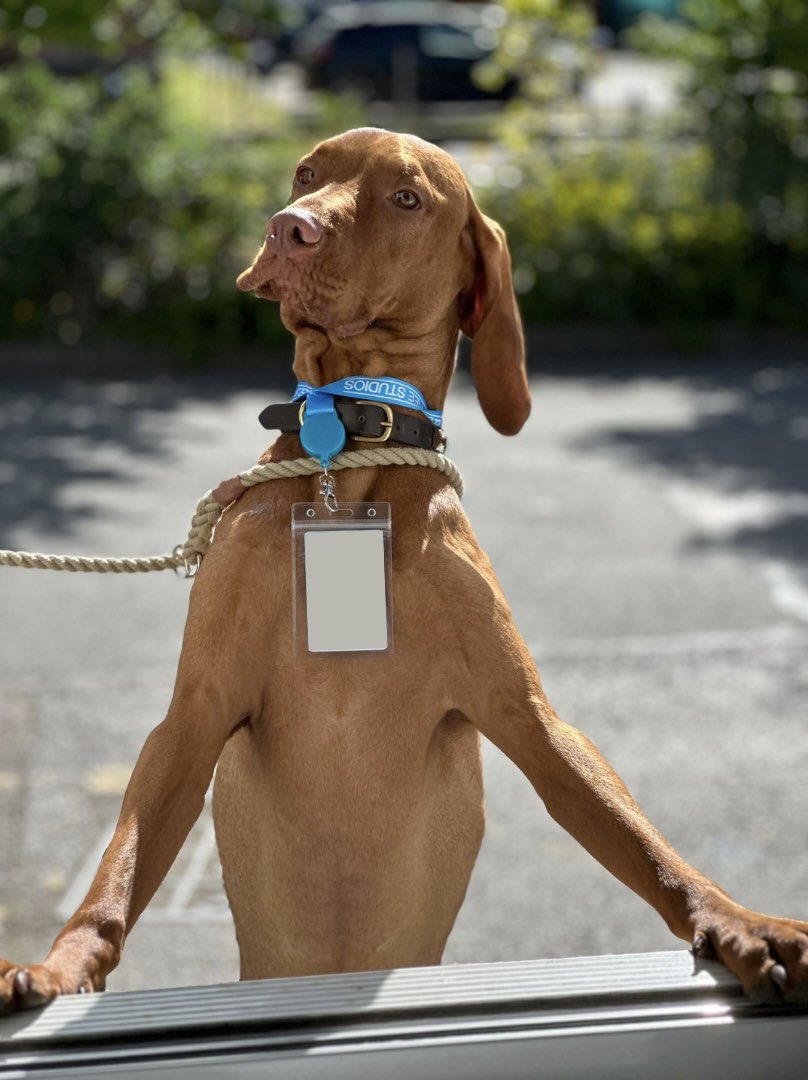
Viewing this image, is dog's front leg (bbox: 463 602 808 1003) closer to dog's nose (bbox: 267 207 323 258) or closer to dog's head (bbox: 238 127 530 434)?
dog's head (bbox: 238 127 530 434)

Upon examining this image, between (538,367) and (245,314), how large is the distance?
2.28m

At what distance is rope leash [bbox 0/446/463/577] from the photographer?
199 cm

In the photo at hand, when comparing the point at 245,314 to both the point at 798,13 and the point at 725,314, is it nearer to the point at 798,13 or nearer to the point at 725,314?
the point at 725,314

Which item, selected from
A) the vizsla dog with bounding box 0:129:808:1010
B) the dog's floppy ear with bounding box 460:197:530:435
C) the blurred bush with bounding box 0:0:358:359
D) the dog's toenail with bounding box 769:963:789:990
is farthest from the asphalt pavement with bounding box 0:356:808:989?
the dog's toenail with bounding box 769:963:789:990

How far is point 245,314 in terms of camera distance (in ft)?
36.6

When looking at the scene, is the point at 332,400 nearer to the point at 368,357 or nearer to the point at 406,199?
the point at 368,357

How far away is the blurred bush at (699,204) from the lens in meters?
11.3

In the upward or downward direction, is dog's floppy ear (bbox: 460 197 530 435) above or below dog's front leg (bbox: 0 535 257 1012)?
above

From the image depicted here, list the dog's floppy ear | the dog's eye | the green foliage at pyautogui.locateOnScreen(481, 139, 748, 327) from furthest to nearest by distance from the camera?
the green foliage at pyautogui.locateOnScreen(481, 139, 748, 327)
the dog's floppy ear
the dog's eye

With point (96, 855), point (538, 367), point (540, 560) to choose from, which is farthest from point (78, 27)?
point (96, 855)

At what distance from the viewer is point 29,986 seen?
1.61 m

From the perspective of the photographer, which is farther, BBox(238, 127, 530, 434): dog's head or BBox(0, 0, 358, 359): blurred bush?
BBox(0, 0, 358, 359): blurred bush

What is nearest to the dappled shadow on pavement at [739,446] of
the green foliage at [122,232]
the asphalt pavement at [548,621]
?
the asphalt pavement at [548,621]

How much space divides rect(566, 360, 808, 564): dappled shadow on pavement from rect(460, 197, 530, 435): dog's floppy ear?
512 centimetres
